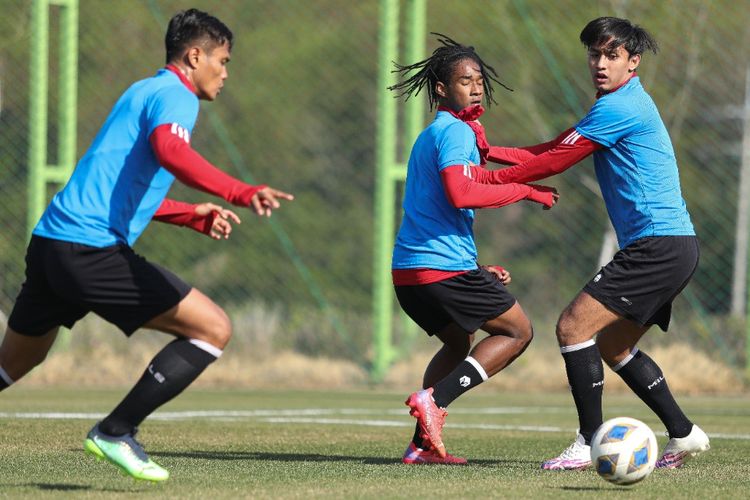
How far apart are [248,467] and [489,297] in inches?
57.4

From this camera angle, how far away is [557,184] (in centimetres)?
2005

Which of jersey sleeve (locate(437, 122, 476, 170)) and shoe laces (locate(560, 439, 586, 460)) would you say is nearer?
shoe laces (locate(560, 439, 586, 460))

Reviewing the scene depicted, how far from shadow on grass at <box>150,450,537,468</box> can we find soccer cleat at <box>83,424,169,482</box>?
1571 mm

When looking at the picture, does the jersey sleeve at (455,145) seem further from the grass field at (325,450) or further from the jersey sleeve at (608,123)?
the grass field at (325,450)

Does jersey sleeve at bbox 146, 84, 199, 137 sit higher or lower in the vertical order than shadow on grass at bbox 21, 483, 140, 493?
higher

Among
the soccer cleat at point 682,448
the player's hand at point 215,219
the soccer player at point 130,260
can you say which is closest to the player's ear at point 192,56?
the soccer player at point 130,260

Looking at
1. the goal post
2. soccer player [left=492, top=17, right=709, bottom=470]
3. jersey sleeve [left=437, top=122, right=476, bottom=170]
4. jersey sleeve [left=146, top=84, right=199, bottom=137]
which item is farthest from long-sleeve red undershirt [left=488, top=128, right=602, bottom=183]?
the goal post

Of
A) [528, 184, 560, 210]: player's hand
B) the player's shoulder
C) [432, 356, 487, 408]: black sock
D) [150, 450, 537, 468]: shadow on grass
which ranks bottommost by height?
[150, 450, 537, 468]: shadow on grass

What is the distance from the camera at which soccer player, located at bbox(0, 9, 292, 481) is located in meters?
5.70

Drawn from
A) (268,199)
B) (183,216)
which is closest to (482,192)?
(183,216)

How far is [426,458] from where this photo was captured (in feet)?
23.6

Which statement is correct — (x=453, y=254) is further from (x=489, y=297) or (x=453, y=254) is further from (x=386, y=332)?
(x=386, y=332)

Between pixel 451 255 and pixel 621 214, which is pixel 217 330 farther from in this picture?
pixel 621 214

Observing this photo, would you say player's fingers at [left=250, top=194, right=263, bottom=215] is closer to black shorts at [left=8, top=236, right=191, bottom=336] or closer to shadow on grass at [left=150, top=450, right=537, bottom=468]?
black shorts at [left=8, top=236, right=191, bottom=336]
